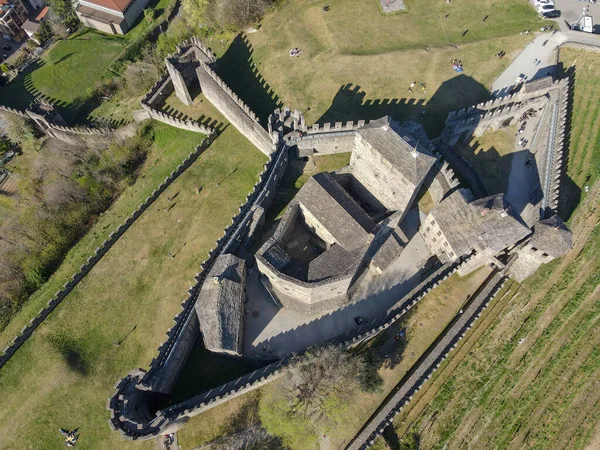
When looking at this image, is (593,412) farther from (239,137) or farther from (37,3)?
(37,3)

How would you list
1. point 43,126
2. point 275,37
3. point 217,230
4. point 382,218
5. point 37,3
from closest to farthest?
point 382,218
point 217,230
point 275,37
point 43,126
point 37,3

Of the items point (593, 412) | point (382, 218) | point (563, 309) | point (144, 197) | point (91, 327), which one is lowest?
point (593, 412)

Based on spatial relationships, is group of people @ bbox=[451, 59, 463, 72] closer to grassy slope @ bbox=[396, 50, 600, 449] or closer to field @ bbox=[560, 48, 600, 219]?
field @ bbox=[560, 48, 600, 219]

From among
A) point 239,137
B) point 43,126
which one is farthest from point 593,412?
point 43,126

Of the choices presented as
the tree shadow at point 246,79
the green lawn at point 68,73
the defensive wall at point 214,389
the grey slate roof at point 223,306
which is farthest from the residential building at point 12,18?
the defensive wall at point 214,389

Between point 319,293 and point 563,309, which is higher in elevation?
point 319,293

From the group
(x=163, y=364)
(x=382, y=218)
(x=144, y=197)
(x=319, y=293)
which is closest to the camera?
(x=163, y=364)

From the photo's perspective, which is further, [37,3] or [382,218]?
[37,3]
